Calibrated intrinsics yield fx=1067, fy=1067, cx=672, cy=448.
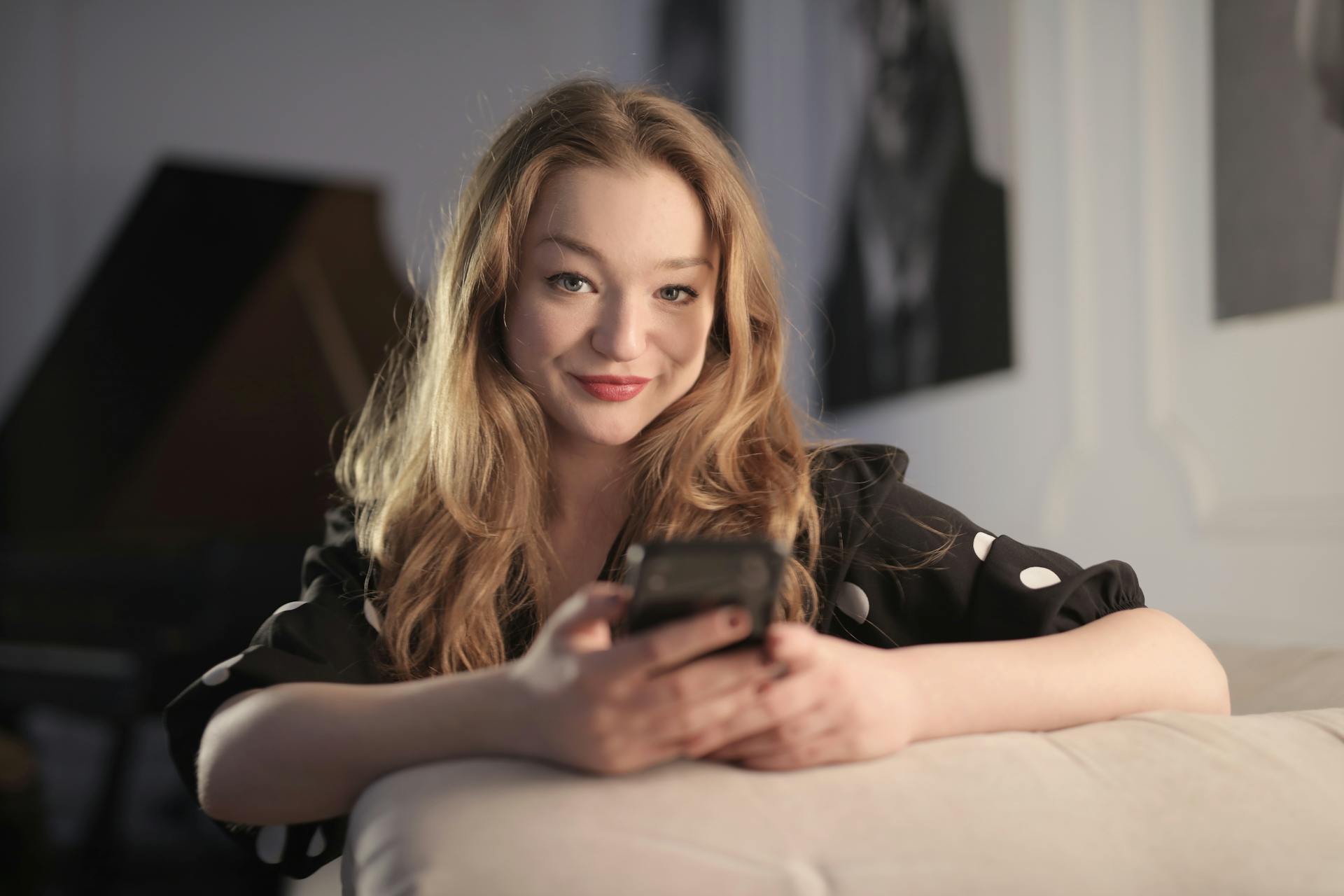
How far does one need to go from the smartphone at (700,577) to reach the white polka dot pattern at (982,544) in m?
0.48

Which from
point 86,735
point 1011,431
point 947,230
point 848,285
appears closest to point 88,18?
point 86,735

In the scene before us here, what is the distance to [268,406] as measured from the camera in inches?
150

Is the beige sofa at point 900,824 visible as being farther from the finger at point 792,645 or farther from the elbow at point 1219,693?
the elbow at point 1219,693

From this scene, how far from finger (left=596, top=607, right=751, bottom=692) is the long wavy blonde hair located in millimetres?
475

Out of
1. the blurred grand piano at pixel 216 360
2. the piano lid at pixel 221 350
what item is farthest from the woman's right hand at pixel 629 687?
the piano lid at pixel 221 350

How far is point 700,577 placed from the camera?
54 centimetres

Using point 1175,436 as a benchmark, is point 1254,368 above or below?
above

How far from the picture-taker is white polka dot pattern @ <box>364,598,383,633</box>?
1.06m

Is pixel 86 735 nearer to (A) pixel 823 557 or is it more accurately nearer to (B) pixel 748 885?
(A) pixel 823 557

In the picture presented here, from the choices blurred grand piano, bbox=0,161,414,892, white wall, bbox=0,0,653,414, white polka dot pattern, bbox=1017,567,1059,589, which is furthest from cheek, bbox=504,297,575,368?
white wall, bbox=0,0,653,414

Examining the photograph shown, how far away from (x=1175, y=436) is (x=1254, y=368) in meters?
0.23

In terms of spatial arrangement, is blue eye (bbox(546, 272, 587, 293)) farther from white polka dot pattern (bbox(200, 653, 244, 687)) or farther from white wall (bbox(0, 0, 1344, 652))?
white wall (bbox(0, 0, 1344, 652))

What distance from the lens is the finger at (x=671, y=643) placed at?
0.55 meters

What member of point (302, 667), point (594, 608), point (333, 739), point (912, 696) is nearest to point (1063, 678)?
point (912, 696)
